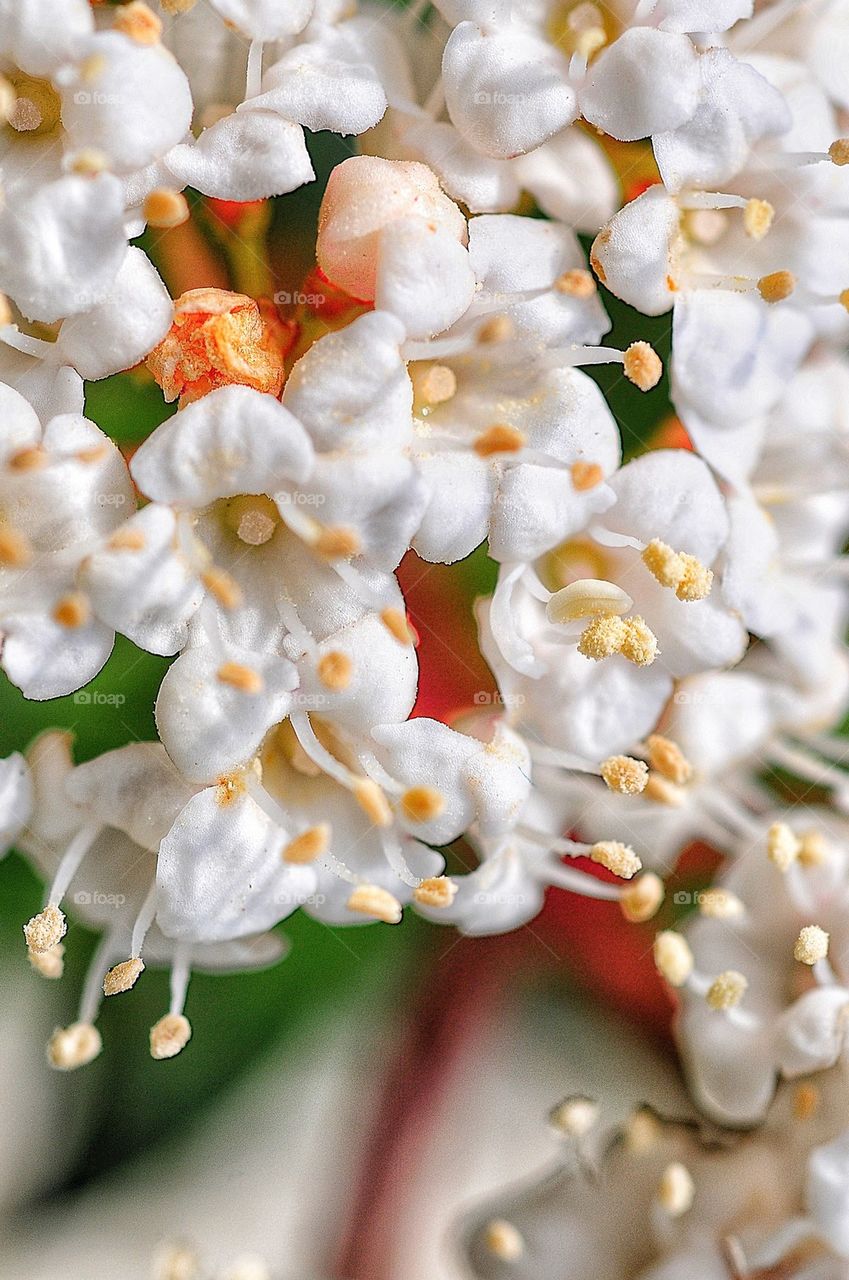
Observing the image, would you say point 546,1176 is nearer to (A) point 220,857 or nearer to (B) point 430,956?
(B) point 430,956

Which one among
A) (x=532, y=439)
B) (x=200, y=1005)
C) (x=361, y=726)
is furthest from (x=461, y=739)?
(x=200, y=1005)

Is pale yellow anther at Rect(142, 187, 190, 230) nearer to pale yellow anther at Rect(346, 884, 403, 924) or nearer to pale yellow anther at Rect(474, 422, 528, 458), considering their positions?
pale yellow anther at Rect(474, 422, 528, 458)

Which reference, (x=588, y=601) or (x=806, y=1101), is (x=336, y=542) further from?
(x=806, y=1101)

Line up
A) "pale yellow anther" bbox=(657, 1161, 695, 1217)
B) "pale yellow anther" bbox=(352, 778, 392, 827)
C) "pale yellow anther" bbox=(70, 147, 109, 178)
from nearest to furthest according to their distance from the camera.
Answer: "pale yellow anther" bbox=(70, 147, 109, 178)
"pale yellow anther" bbox=(352, 778, 392, 827)
"pale yellow anther" bbox=(657, 1161, 695, 1217)

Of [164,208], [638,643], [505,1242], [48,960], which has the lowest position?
[505,1242]

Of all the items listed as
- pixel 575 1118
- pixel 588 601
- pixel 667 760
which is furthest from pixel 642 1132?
pixel 588 601

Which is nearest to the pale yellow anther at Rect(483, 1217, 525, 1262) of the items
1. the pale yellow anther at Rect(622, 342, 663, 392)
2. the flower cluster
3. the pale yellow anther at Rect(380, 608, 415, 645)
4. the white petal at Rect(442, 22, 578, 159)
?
the flower cluster
